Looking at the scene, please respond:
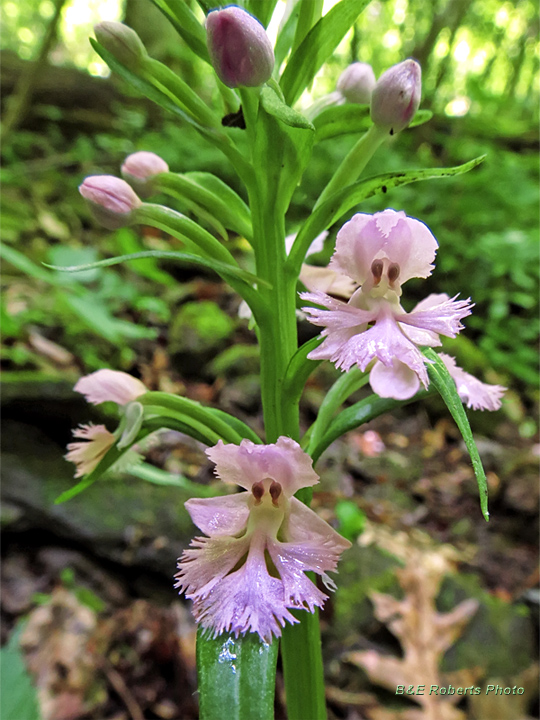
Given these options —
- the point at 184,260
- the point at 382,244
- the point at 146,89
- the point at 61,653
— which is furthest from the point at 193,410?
the point at 61,653

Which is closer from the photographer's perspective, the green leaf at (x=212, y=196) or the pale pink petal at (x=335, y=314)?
the pale pink petal at (x=335, y=314)

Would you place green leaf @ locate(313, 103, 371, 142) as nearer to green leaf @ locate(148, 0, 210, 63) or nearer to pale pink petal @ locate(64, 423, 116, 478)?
green leaf @ locate(148, 0, 210, 63)

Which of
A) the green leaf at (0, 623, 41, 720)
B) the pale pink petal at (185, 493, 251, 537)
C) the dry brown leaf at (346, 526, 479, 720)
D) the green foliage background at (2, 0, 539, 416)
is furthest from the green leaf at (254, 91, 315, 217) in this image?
the dry brown leaf at (346, 526, 479, 720)

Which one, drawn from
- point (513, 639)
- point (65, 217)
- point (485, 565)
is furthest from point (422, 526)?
point (65, 217)

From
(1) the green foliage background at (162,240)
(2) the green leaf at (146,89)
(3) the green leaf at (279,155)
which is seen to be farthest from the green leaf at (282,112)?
(1) the green foliage background at (162,240)

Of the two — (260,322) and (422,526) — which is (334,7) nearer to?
(260,322)

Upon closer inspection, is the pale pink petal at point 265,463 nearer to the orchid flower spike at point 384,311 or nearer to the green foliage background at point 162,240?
the orchid flower spike at point 384,311
